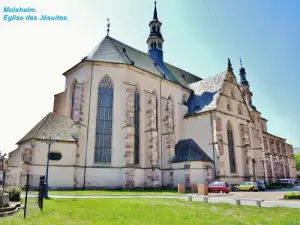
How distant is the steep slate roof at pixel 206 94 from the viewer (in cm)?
3334

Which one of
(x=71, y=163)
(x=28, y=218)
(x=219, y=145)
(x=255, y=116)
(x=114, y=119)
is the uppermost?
(x=255, y=116)

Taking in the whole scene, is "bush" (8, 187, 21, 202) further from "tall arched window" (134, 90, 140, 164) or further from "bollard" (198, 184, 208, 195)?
"tall arched window" (134, 90, 140, 164)

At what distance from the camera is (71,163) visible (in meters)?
24.3

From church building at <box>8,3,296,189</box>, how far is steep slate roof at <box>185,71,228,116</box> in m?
0.18

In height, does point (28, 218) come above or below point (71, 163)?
below

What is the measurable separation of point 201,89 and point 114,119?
52.7 feet

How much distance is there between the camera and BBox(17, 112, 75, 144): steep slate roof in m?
24.2

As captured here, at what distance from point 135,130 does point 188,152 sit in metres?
6.80

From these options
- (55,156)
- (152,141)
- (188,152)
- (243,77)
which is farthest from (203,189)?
(243,77)

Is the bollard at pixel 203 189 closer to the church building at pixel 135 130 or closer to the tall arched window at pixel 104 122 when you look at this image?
the church building at pixel 135 130

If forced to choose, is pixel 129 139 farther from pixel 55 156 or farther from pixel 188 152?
pixel 188 152

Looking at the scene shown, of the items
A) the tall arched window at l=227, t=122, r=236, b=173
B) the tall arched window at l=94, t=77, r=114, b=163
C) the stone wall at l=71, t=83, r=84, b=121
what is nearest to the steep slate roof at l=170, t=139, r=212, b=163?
the tall arched window at l=227, t=122, r=236, b=173

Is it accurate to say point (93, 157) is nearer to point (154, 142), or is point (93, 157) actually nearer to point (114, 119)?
point (114, 119)

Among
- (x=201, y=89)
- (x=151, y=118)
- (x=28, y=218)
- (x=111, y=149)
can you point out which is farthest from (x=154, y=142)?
(x=28, y=218)
